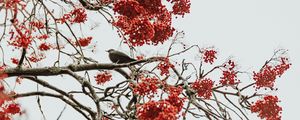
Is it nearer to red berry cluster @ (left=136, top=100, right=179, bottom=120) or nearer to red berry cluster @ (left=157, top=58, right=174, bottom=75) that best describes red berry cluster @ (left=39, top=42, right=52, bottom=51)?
red berry cluster @ (left=157, top=58, right=174, bottom=75)

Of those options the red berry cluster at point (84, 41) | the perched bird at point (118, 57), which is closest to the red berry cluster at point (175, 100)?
the perched bird at point (118, 57)

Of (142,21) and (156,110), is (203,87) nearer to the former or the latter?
(142,21)

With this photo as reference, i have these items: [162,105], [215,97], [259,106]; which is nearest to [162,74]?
[215,97]

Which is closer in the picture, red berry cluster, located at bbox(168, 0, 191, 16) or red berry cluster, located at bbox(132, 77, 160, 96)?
red berry cluster, located at bbox(132, 77, 160, 96)

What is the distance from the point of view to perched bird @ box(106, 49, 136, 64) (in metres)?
7.53

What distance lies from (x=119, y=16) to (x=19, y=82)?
6.68 feet

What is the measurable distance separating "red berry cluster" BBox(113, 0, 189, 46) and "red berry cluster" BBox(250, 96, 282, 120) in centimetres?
160

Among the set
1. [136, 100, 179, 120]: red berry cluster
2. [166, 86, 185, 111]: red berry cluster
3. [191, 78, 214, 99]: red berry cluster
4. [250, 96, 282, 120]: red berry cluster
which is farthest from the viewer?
[191, 78, 214, 99]: red berry cluster

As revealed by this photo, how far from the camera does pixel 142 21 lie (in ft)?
18.3

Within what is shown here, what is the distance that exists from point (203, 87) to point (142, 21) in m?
2.03

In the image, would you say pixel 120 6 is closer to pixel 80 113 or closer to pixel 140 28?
pixel 140 28

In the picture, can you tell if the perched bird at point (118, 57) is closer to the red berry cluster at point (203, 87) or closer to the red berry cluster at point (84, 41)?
the red berry cluster at point (84, 41)

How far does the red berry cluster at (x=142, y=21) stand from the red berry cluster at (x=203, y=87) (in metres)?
1.24

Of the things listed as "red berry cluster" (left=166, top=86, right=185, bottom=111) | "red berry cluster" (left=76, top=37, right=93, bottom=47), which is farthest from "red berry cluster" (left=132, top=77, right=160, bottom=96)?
"red berry cluster" (left=76, top=37, right=93, bottom=47)
